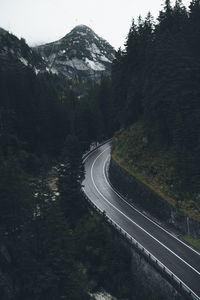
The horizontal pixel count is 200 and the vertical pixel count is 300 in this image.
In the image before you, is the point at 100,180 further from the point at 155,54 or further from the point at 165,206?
the point at 155,54

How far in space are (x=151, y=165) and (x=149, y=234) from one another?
1135cm

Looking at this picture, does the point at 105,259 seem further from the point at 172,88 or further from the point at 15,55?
the point at 15,55

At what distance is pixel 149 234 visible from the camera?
1164 inches

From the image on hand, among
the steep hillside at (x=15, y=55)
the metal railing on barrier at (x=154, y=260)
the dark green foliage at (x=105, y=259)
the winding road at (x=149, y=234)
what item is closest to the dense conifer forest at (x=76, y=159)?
the dark green foliage at (x=105, y=259)

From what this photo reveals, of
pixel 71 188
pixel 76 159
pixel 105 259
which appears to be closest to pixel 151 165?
pixel 76 159

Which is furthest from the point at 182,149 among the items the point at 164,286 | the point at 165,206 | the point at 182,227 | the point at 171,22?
the point at 171,22

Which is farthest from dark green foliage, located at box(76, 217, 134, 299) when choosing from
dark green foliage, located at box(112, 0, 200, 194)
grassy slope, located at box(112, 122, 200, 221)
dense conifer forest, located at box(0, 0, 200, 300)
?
dark green foliage, located at box(112, 0, 200, 194)

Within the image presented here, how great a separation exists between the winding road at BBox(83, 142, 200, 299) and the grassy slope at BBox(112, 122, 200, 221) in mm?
3784

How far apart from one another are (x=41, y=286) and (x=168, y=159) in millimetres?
23557

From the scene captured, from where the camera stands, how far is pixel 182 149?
32.2 m

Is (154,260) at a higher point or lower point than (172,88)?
lower

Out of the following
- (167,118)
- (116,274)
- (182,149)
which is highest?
(167,118)

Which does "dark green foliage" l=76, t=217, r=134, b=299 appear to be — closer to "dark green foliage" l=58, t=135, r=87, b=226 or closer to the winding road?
the winding road

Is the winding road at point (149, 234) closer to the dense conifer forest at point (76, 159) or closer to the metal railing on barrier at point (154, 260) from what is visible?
the metal railing on barrier at point (154, 260)
